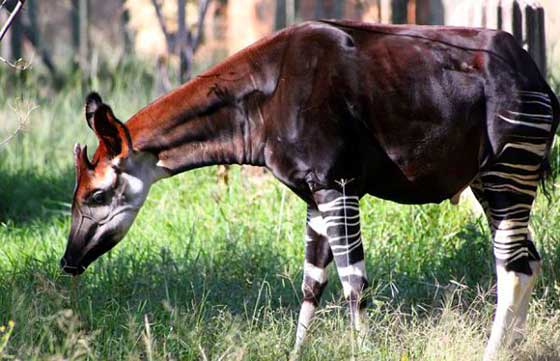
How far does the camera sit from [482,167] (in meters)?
5.08

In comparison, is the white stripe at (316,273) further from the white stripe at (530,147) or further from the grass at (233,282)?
the white stripe at (530,147)

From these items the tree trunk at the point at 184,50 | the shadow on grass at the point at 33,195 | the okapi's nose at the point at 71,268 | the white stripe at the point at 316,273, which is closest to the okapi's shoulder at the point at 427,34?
the white stripe at the point at 316,273

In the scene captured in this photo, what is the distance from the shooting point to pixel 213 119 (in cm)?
520

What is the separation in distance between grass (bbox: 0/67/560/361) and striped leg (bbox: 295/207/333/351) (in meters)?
0.09

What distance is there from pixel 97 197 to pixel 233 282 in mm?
1231

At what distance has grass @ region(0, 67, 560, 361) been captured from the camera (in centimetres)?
477

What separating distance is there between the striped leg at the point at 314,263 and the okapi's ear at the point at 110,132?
0.96m

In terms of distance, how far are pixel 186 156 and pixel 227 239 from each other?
1.56 metres

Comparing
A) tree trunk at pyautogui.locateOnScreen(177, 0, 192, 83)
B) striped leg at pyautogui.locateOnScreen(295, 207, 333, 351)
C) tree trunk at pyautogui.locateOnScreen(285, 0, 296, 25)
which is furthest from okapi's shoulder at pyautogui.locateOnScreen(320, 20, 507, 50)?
tree trunk at pyautogui.locateOnScreen(285, 0, 296, 25)

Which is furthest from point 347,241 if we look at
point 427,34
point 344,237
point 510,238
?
point 427,34

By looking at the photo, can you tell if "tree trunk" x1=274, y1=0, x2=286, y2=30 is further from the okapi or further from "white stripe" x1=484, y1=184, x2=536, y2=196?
"white stripe" x1=484, y1=184, x2=536, y2=196

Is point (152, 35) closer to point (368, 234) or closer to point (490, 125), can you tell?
point (368, 234)

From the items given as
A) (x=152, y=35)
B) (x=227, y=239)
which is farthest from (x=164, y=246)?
(x=152, y=35)

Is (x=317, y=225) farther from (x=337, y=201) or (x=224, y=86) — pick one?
(x=224, y=86)
